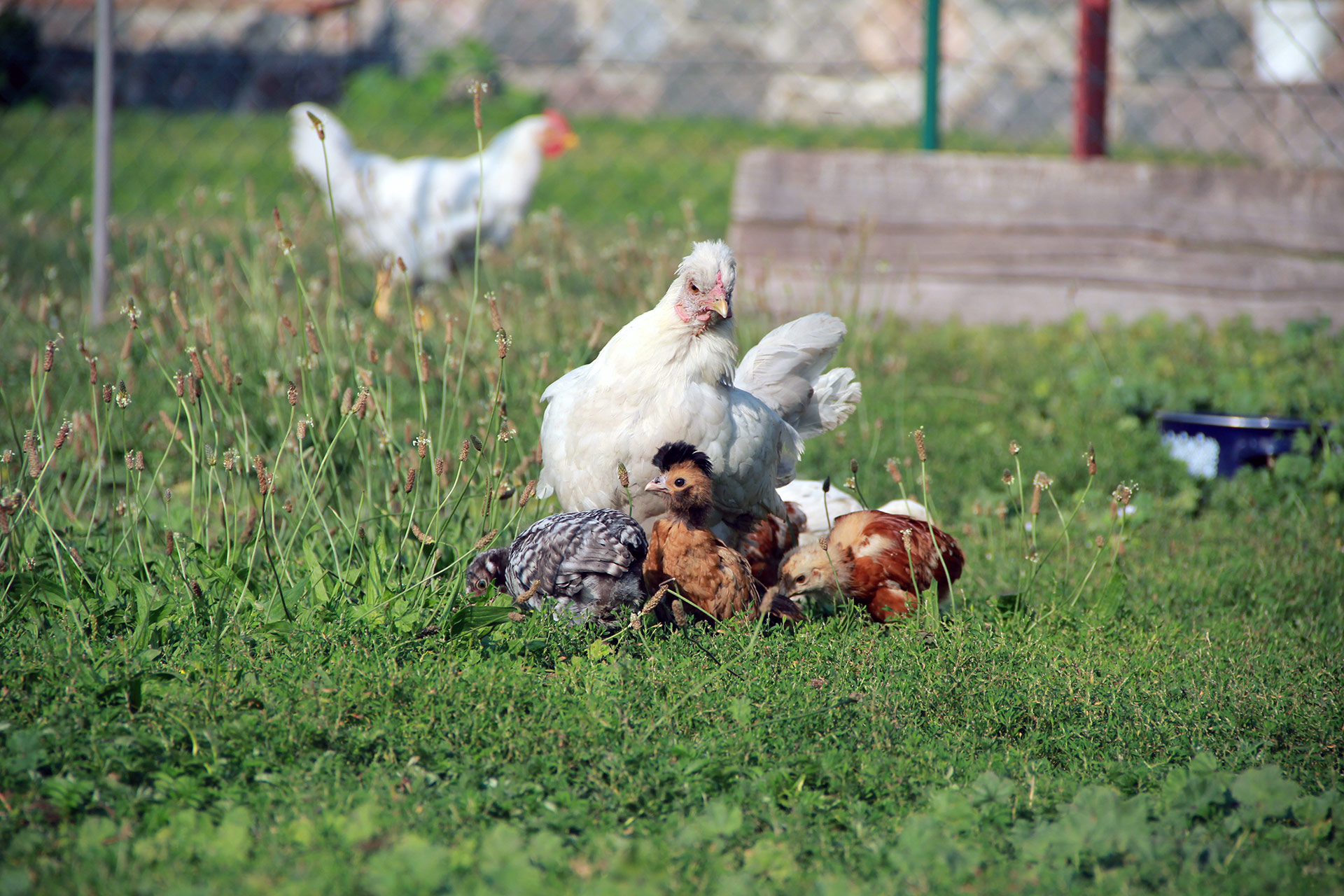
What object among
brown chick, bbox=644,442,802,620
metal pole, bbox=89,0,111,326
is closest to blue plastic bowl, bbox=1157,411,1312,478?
brown chick, bbox=644,442,802,620

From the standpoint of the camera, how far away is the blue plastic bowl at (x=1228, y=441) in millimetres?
4273

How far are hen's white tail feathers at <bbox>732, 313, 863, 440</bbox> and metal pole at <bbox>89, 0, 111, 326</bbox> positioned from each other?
3.55 m

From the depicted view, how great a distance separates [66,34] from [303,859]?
44.5ft

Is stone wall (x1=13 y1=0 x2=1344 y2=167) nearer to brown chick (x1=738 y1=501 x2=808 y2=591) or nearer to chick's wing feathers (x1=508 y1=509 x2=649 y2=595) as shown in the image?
brown chick (x1=738 y1=501 x2=808 y2=591)

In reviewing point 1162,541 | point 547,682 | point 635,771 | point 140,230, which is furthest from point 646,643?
point 140,230

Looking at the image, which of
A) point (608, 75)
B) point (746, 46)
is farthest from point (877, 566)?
point (608, 75)

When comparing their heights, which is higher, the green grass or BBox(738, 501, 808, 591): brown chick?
the green grass

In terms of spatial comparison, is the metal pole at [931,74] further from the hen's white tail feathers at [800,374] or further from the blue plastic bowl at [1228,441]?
the hen's white tail feathers at [800,374]

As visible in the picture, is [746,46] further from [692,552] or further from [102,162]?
[692,552]

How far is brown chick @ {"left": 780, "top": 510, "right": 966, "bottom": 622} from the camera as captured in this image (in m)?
3.11

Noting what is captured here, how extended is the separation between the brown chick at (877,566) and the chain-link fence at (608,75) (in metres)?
7.28

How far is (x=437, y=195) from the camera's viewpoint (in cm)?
672

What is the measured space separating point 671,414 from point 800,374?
824mm

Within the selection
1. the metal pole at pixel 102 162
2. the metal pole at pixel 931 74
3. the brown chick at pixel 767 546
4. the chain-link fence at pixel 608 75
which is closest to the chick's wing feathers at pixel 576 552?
the brown chick at pixel 767 546
